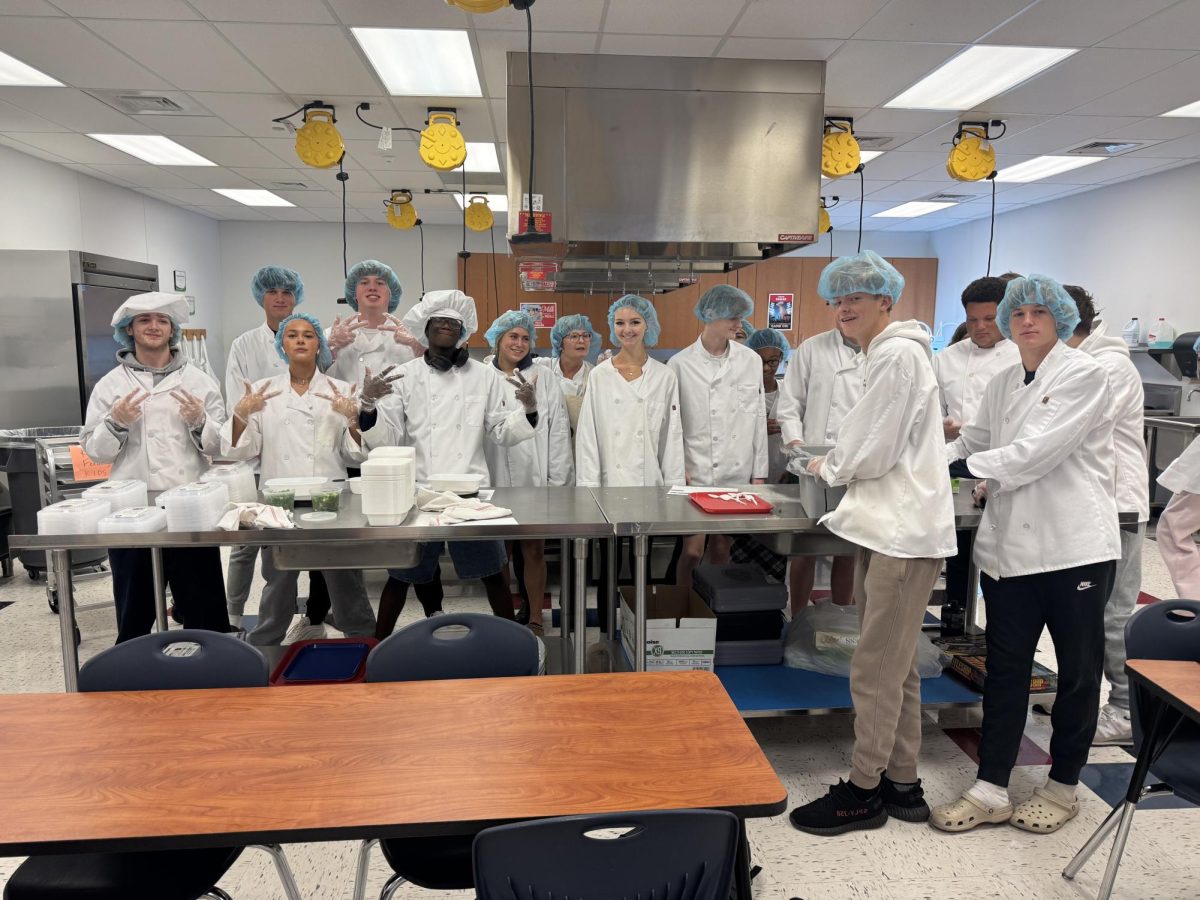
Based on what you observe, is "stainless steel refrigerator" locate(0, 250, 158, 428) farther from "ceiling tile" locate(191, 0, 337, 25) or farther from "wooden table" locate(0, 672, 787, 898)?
"wooden table" locate(0, 672, 787, 898)

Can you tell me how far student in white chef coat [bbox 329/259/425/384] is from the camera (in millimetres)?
3674

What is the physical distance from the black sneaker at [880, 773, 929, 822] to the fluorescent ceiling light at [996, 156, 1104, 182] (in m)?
5.15

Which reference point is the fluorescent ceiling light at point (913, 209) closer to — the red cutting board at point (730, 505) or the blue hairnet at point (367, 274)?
the blue hairnet at point (367, 274)

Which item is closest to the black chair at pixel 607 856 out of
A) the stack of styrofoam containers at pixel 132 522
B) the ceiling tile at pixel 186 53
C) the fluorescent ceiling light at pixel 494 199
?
the stack of styrofoam containers at pixel 132 522

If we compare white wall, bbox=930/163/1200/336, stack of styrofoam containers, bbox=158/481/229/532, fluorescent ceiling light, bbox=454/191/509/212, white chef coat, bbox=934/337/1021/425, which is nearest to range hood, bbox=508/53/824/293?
white chef coat, bbox=934/337/1021/425

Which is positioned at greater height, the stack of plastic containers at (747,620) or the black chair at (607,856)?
the black chair at (607,856)

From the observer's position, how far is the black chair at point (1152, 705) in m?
1.74

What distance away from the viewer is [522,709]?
1.43 meters

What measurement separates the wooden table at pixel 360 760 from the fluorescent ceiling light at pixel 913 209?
23.6 feet

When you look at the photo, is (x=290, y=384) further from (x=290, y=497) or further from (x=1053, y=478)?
(x=1053, y=478)

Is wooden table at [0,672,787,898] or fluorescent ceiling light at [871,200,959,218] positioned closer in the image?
wooden table at [0,672,787,898]

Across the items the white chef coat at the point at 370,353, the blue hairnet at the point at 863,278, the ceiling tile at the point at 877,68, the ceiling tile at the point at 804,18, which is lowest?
the white chef coat at the point at 370,353

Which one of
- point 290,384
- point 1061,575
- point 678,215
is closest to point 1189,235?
point 678,215

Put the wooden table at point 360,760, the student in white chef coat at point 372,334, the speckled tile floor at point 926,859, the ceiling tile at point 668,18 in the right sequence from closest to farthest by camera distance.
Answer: the wooden table at point 360,760, the speckled tile floor at point 926,859, the ceiling tile at point 668,18, the student in white chef coat at point 372,334
